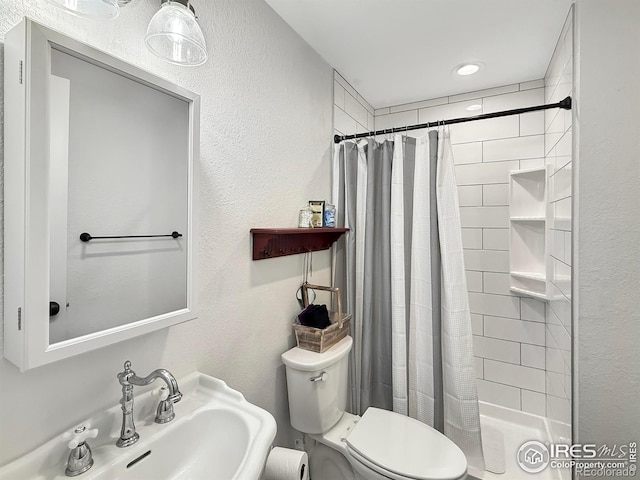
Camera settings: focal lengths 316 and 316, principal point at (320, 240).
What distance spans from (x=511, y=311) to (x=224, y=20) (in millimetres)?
2300

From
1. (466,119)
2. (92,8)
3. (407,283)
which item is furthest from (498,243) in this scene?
(92,8)

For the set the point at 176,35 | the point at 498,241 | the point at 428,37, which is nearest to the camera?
the point at 176,35

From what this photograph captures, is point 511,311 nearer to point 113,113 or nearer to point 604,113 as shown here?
point 604,113

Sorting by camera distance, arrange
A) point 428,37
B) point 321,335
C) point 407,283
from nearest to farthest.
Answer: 1. point 321,335
2. point 428,37
3. point 407,283

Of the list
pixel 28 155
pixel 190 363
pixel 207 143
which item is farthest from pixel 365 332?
pixel 28 155

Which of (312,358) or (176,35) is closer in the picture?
(176,35)

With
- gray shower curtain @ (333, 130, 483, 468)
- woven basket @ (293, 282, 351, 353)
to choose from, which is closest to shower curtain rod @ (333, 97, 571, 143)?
gray shower curtain @ (333, 130, 483, 468)

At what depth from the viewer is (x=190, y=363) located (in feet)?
3.61

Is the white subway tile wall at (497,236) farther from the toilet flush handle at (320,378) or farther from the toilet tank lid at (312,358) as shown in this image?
the toilet flush handle at (320,378)

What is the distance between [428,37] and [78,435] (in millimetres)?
2077

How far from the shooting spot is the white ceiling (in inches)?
56.1

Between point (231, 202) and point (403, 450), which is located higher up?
point (231, 202)

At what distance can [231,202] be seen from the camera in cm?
125

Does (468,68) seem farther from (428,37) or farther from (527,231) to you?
(527,231)
